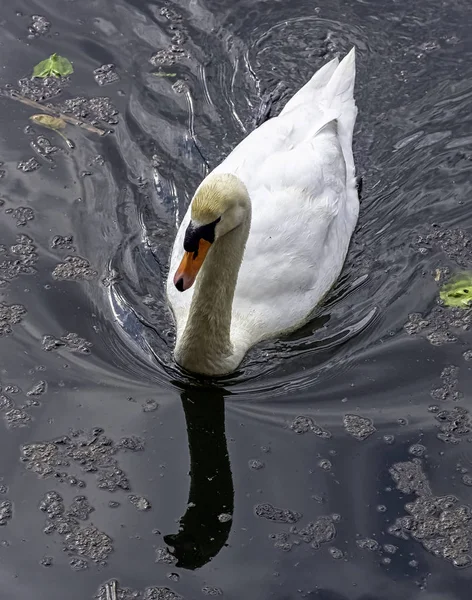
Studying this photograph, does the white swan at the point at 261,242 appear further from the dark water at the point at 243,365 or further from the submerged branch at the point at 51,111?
the submerged branch at the point at 51,111

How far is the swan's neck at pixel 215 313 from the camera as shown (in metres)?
6.82

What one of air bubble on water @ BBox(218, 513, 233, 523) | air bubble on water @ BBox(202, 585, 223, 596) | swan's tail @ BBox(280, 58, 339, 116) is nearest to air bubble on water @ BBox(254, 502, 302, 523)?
air bubble on water @ BBox(218, 513, 233, 523)

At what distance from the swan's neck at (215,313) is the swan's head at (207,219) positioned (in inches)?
8.3

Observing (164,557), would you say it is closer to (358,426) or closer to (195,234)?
(358,426)

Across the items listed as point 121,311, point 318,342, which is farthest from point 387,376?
point 121,311

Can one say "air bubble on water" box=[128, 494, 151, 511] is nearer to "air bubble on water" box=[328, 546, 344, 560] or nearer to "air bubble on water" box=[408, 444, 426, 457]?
"air bubble on water" box=[328, 546, 344, 560]

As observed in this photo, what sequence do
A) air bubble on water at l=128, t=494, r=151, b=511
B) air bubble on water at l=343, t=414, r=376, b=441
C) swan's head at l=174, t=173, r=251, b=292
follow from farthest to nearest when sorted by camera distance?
air bubble on water at l=343, t=414, r=376, b=441 < swan's head at l=174, t=173, r=251, b=292 < air bubble on water at l=128, t=494, r=151, b=511

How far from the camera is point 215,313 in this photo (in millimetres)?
7016

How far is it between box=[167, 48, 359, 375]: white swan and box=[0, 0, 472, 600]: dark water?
0.20m

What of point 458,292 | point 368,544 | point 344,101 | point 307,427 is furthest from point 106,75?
point 368,544

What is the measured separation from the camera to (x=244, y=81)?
9.59 meters

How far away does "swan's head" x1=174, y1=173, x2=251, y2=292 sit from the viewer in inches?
252

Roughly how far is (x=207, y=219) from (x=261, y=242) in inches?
39.0

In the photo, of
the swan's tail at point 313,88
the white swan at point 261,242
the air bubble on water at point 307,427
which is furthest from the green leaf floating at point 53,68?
the air bubble on water at point 307,427
